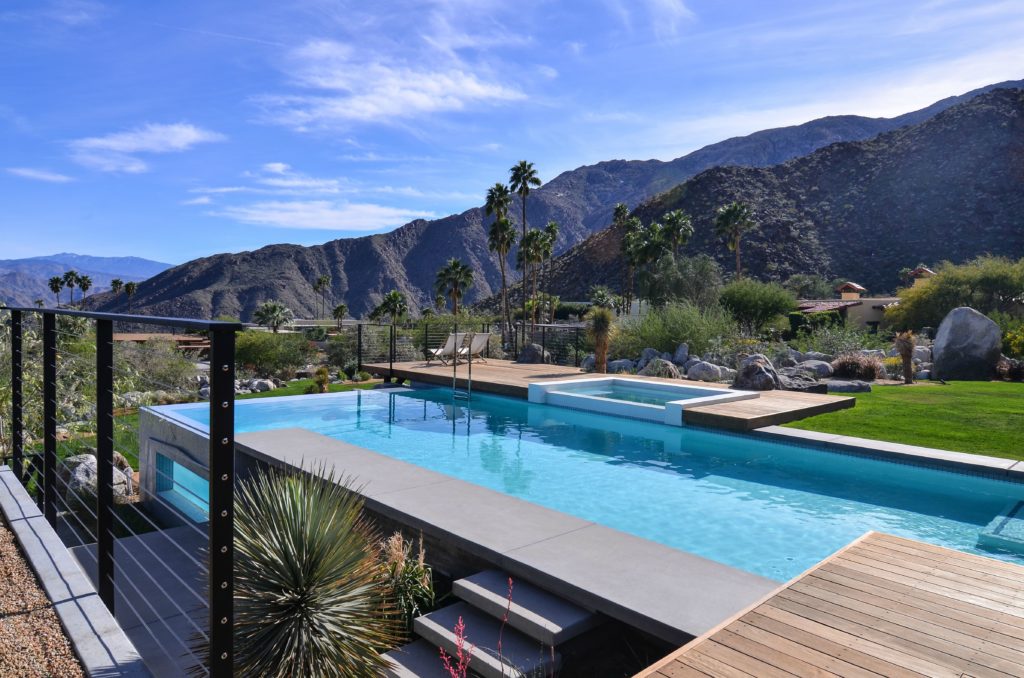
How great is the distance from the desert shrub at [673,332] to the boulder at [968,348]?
455 cm

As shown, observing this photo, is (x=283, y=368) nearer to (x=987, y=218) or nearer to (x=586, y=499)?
(x=586, y=499)

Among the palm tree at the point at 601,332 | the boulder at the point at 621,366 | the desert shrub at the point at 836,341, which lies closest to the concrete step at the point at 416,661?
the palm tree at the point at 601,332

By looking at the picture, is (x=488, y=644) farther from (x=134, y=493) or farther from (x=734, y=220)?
(x=734, y=220)

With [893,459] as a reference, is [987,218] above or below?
above

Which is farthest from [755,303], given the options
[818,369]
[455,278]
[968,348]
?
[455,278]

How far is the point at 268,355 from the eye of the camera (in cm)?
1759

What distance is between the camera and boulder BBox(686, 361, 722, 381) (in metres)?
13.0

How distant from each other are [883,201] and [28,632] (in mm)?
58541

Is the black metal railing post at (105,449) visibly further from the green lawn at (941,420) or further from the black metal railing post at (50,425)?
the green lawn at (941,420)

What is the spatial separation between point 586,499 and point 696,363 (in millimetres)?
8745

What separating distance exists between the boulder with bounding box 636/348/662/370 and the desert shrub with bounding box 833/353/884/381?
3836mm

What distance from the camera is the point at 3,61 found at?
40.7 feet

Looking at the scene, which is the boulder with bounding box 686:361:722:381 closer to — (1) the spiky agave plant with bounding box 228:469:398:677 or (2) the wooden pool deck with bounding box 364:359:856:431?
(2) the wooden pool deck with bounding box 364:359:856:431

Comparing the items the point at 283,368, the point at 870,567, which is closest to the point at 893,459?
the point at 870,567
